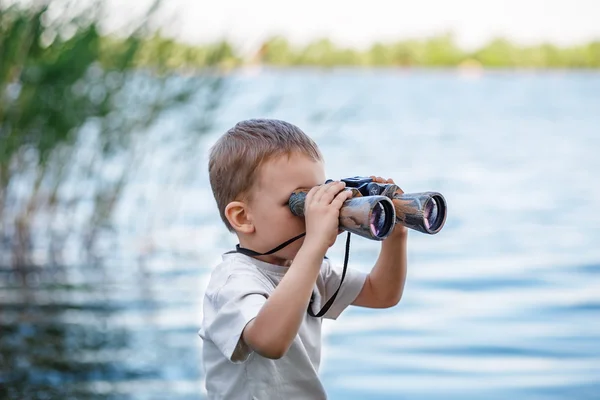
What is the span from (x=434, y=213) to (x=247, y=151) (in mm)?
416

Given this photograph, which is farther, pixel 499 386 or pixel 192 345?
pixel 192 345

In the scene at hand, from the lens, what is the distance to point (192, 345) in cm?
602

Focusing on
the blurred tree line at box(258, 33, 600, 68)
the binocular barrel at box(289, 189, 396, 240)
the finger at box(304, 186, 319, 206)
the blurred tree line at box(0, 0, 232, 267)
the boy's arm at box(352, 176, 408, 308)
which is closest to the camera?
the binocular barrel at box(289, 189, 396, 240)

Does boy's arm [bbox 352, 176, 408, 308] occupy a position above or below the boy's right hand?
below

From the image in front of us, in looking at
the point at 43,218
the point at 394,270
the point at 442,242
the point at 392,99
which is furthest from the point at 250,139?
the point at 392,99

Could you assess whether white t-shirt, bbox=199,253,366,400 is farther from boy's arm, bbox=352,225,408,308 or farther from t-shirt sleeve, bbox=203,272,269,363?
boy's arm, bbox=352,225,408,308

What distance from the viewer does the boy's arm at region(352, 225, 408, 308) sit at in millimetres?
2356

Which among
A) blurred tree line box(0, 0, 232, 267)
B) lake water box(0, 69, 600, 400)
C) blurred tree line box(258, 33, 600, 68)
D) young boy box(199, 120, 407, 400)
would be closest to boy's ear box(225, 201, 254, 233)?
young boy box(199, 120, 407, 400)

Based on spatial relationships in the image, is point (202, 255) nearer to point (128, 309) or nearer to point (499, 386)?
point (128, 309)

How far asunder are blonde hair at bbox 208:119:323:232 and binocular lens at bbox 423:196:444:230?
1.02 feet

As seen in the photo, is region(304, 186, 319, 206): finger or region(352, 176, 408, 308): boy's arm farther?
region(352, 176, 408, 308): boy's arm

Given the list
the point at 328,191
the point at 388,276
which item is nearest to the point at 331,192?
the point at 328,191

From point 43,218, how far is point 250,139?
6330mm

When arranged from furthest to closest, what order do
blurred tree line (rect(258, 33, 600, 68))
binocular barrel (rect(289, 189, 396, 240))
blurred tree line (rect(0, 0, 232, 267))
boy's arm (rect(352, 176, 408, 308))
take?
1. blurred tree line (rect(258, 33, 600, 68))
2. blurred tree line (rect(0, 0, 232, 267))
3. boy's arm (rect(352, 176, 408, 308))
4. binocular barrel (rect(289, 189, 396, 240))
